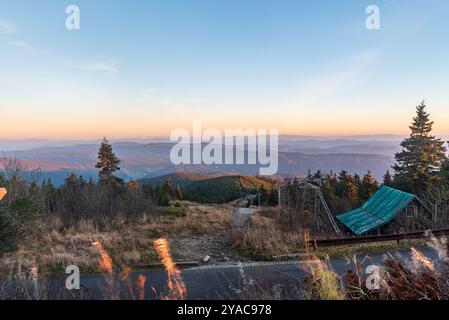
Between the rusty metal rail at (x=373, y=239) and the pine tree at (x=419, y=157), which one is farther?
the pine tree at (x=419, y=157)

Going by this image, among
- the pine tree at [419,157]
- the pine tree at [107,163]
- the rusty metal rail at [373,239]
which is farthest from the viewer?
the pine tree at [107,163]

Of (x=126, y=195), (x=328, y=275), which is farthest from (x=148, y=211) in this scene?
(x=328, y=275)

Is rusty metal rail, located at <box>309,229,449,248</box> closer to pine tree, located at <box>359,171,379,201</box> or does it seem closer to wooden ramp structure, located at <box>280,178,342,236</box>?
wooden ramp structure, located at <box>280,178,342,236</box>

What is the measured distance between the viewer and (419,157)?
31.2 m

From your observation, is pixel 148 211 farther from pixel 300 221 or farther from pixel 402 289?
pixel 402 289

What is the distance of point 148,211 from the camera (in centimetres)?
2044

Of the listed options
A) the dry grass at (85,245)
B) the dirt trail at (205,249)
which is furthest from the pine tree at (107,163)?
the dirt trail at (205,249)

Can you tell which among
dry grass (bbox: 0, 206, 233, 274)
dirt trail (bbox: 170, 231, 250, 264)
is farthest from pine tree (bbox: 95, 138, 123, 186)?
dirt trail (bbox: 170, 231, 250, 264)

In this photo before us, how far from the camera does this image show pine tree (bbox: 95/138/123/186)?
3941cm

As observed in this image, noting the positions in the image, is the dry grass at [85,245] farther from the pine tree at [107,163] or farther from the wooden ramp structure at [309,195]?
the pine tree at [107,163]

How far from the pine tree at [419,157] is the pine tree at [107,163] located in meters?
32.2

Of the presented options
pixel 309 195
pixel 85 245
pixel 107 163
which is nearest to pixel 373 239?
pixel 85 245

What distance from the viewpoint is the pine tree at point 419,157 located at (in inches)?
1184
